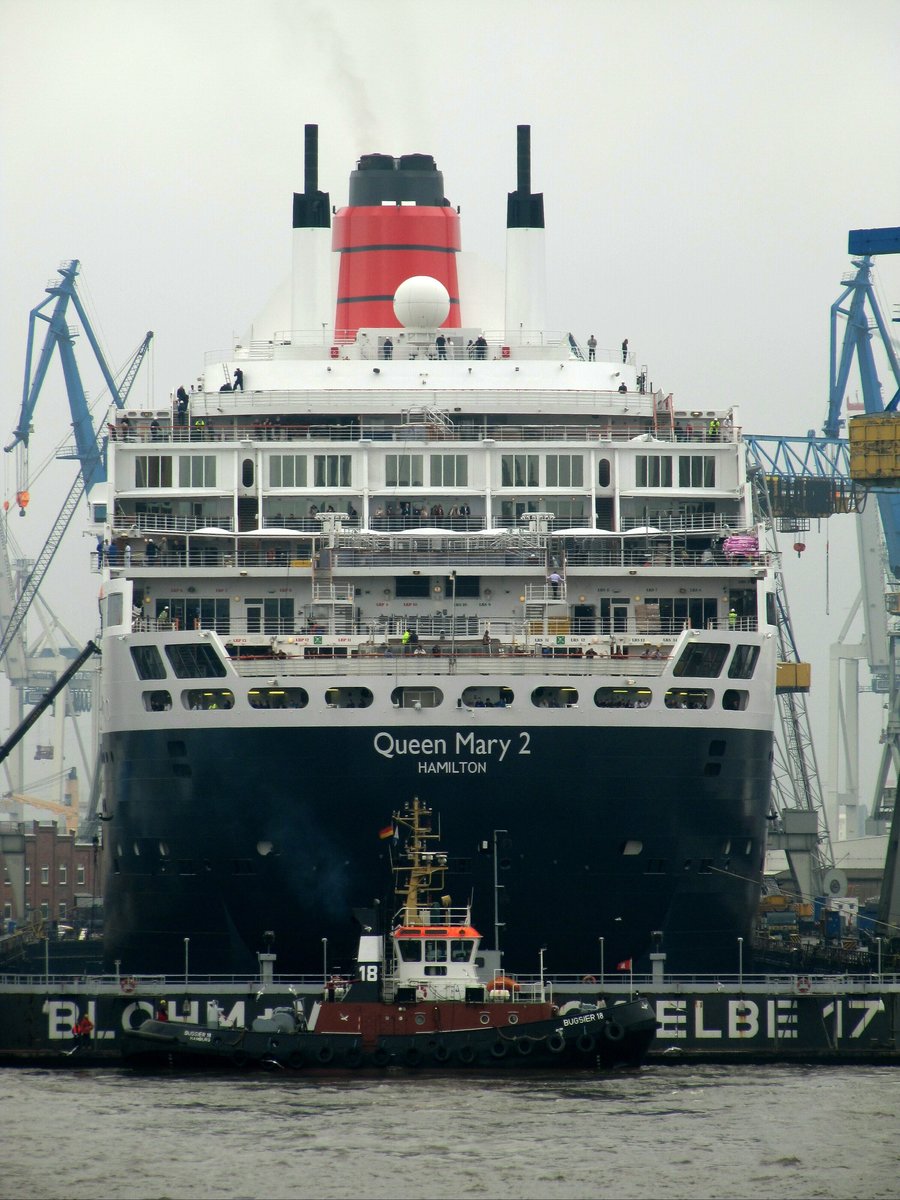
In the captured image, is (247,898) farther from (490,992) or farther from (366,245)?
(366,245)

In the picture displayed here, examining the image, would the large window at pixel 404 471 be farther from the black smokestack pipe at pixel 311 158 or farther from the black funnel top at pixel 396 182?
the black smokestack pipe at pixel 311 158

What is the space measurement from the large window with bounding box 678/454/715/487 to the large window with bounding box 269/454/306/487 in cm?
1144

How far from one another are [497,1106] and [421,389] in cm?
2666

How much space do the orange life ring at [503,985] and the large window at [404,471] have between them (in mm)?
17290

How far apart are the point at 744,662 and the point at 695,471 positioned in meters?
7.74

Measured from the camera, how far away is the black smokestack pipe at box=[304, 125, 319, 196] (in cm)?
9280

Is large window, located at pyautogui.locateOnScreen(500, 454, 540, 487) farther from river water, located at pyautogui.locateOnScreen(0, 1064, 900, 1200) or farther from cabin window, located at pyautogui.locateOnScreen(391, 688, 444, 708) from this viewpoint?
river water, located at pyautogui.locateOnScreen(0, 1064, 900, 1200)

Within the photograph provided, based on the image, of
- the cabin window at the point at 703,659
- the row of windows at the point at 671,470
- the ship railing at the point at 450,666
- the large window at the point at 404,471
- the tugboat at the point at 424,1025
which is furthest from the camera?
the row of windows at the point at 671,470

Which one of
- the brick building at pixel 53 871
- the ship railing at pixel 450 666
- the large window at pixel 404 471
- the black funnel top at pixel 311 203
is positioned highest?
the black funnel top at pixel 311 203

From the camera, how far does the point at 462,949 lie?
6562 cm

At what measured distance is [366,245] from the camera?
292 feet

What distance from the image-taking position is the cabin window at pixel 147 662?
71812 millimetres

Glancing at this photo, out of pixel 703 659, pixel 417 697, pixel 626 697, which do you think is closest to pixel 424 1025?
pixel 417 697

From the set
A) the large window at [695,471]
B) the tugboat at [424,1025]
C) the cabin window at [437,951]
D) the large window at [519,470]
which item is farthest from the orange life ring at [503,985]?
the large window at [695,471]
